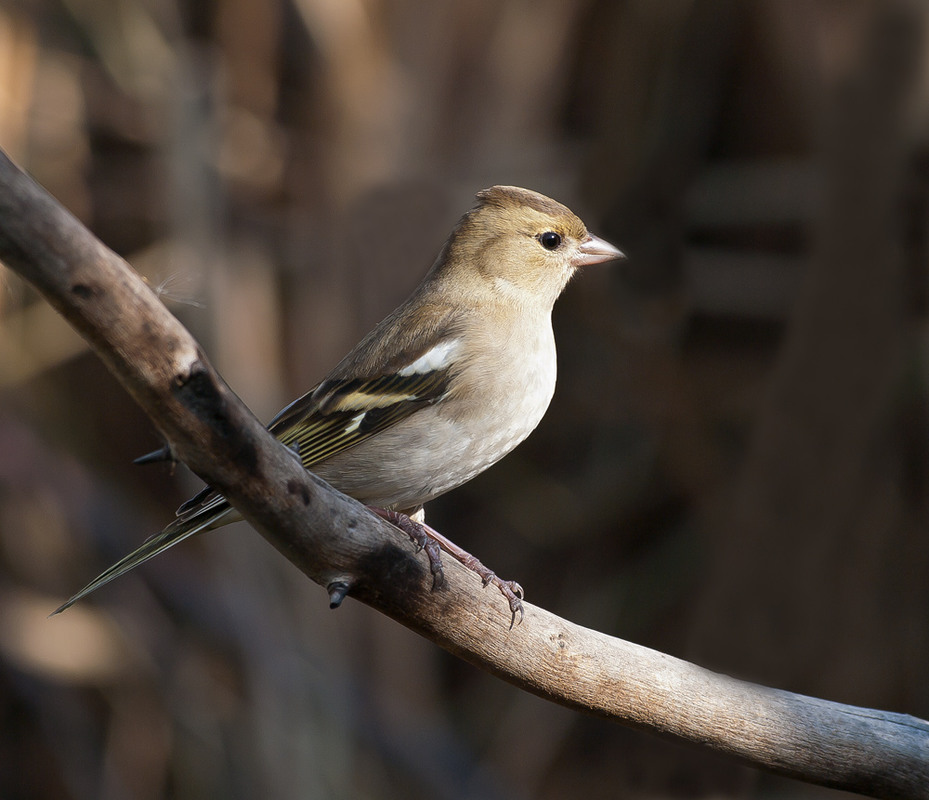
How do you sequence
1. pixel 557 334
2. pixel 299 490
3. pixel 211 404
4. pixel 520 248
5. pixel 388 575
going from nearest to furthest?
1. pixel 211 404
2. pixel 299 490
3. pixel 388 575
4. pixel 520 248
5. pixel 557 334

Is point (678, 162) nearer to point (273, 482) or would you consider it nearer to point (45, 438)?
point (45, 438)

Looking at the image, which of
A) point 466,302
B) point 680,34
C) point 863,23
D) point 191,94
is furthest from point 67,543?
point 863,23

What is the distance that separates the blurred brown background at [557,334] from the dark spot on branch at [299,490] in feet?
9.51

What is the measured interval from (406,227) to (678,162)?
1.37 m

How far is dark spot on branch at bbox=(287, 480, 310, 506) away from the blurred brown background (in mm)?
2898

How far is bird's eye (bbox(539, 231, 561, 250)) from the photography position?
2.88m

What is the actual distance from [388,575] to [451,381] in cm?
81

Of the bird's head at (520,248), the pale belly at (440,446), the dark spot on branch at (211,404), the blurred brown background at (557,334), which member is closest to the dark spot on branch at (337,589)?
the dark spot on branch at (211,404)

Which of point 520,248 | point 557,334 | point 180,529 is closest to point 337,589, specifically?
point 180,529

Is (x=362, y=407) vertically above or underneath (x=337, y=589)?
underneath

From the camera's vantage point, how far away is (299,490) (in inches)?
65.4

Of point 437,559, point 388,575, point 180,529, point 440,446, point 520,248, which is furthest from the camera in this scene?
point 520,248

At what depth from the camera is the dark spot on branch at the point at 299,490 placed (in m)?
1.64

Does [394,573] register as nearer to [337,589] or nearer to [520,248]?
[337,589]
